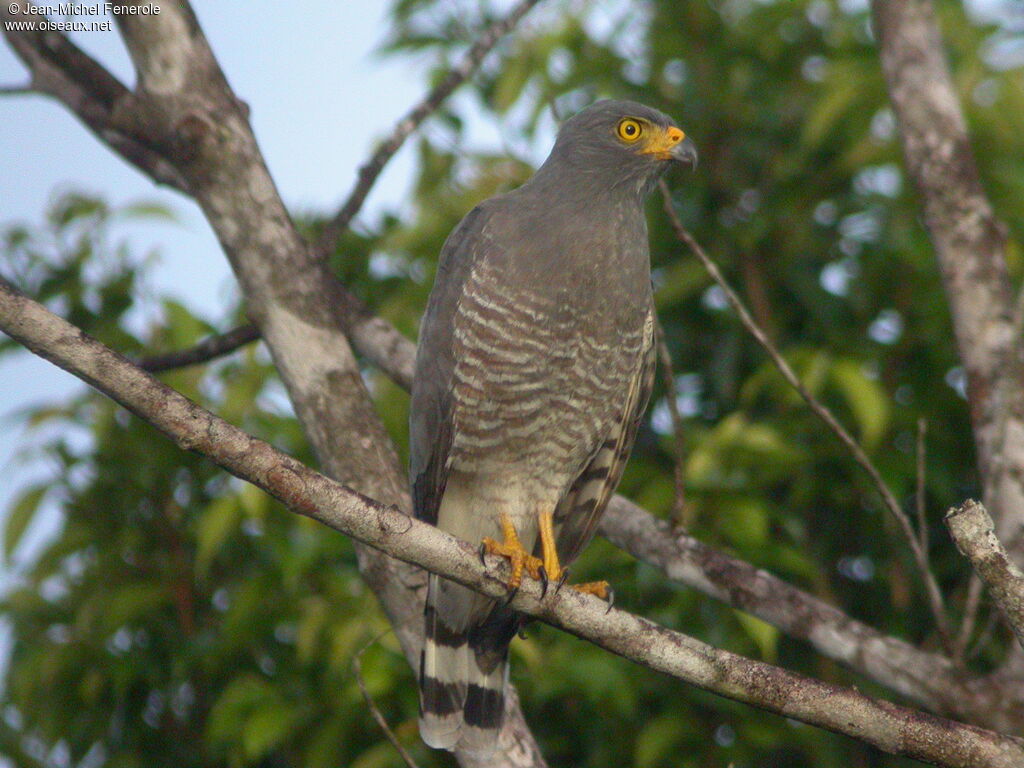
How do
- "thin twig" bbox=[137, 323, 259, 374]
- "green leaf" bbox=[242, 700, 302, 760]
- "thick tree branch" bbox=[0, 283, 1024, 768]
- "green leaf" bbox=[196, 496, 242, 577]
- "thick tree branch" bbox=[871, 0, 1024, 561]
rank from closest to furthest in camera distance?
"thick tree branch" bbox=[0, 283, 1024, 768] → "thick tree branch" bbox=[871, 0, 1024, 561] → "green leaf" bbox=[242, 700, 302, 760] → "thin twig" bbox=[137, 323, 259, 374] → "green leaf" bbox=[196, 496, 242, 577]

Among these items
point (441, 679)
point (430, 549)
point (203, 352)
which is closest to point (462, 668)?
point (441, 679)

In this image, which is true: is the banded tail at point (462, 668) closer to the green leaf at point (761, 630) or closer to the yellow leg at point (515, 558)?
the yellow leg at point (515, 558)

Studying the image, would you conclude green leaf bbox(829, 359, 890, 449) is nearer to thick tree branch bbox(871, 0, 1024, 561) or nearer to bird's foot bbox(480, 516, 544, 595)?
thick tree branch bbox(871, 0, 1024, 561)

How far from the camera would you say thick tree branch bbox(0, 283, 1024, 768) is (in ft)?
7.26

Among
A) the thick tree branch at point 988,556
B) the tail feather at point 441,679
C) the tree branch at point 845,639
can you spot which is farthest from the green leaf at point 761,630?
the thick tree branch at point 988,556

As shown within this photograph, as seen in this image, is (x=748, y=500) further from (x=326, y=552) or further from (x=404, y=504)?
(x=326, y=552)

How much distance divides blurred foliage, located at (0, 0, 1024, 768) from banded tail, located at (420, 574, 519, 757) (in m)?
0.23

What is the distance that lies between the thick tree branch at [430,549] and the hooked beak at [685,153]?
5.48 ft

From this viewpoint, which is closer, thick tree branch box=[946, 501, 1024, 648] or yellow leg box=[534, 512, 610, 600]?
thick tree branch box=[946, 501, 1024, 648]

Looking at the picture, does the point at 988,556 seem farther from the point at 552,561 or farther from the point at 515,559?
the point at 552,561

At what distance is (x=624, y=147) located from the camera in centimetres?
372

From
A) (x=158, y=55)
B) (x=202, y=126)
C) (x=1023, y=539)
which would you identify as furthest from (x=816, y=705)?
(x=158, y=55)

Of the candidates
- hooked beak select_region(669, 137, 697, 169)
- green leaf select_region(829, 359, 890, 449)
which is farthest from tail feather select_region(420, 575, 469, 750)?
hooked beak select_region(669, 137, 697, 169)

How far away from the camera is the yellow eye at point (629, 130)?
3.72 metres
